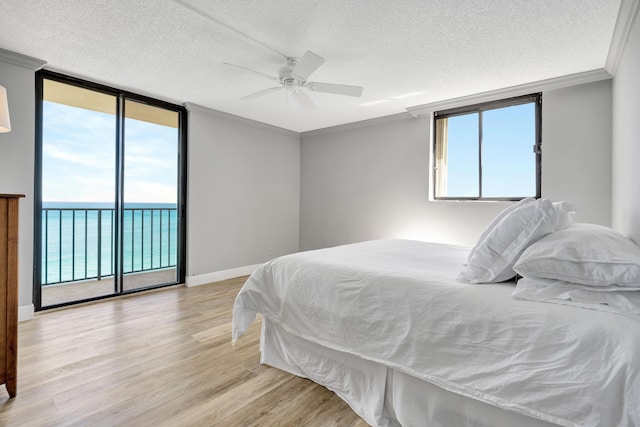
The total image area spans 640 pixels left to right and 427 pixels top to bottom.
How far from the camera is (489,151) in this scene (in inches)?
148

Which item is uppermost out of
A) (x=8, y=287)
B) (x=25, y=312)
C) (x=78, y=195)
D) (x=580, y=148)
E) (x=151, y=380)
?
(x=580, y=148)

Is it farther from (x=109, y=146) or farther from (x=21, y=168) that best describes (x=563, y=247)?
(x=109, y=146)

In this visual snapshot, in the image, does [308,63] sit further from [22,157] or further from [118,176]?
[22,157]

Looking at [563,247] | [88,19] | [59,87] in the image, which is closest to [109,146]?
[59,87]

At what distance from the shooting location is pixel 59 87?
3.41 m

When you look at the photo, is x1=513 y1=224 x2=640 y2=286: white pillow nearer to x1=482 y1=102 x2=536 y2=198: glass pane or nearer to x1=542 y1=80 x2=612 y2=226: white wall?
x1=542 y1=80 x2=612 y2=226: white wall

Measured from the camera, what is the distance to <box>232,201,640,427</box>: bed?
102 cm

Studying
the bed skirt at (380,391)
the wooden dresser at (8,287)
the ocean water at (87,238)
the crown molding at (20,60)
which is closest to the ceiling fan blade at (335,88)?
the bed skirt at (380,391)

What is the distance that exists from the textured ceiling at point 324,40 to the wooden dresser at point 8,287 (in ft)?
4.73

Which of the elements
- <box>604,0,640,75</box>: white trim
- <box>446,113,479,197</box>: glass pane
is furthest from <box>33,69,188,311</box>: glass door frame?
<box>604,0,640,75</box>: white trim

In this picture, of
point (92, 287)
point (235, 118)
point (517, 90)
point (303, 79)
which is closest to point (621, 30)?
point (517, 90)

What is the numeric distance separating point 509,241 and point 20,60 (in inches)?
163

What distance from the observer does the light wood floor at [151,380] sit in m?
1.58

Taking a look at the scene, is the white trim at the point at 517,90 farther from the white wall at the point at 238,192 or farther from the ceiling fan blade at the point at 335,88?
the white wall at the point at 238,192
